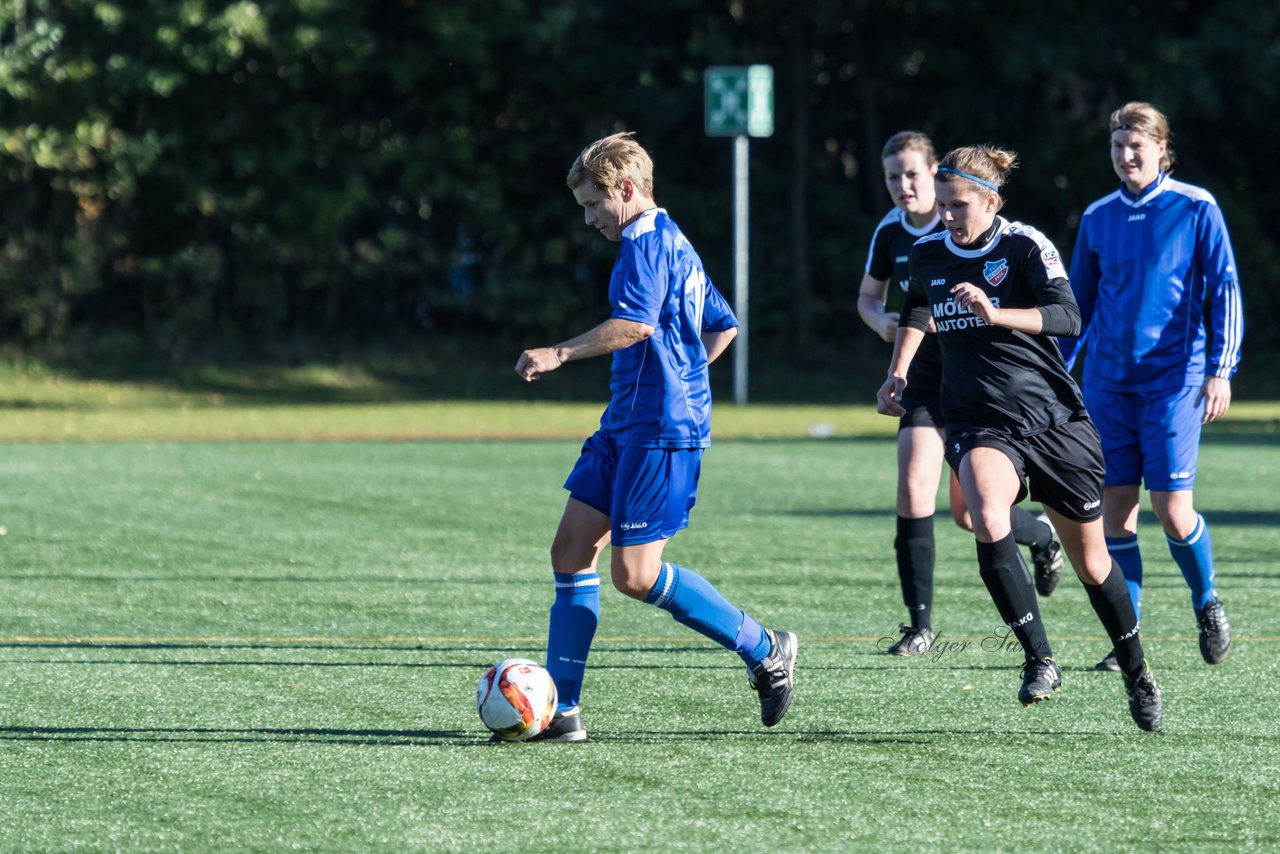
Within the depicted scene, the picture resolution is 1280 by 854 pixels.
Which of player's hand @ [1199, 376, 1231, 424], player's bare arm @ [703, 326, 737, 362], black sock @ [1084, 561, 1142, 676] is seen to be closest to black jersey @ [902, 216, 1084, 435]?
black sock @ [1084, 561, 1142, 676]

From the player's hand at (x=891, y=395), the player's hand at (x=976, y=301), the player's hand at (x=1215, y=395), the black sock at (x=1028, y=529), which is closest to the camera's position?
the player's hand at (x=976, y=301)

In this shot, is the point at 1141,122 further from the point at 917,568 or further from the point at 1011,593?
the point at 1011,593

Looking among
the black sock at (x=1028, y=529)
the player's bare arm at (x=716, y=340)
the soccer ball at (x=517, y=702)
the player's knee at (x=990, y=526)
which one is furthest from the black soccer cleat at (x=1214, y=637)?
the soccer ball at (x=517, y=702)

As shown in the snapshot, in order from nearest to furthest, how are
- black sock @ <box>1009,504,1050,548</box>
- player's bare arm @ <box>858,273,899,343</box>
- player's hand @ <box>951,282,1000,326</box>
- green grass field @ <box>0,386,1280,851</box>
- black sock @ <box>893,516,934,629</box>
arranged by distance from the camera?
green grass field @ <box>0,386,1280,851</box> → player's hand @ <box>951,282,1000,326</box> → black sock @ <box>893,516,934,629</box> → player's bare arm @ <box>858,273,899,343</box> → black sock @ <box>1009,504,1050,548</box>

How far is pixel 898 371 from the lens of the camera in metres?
6.27

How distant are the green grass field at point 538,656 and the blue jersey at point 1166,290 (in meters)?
1.10

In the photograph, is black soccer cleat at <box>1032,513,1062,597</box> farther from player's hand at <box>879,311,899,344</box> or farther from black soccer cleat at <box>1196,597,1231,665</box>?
black soccer cleat at <box>1196,597,1231,665</box>

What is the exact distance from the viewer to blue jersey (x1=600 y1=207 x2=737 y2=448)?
522cm

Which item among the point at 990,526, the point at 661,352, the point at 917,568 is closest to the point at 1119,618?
the point at 990,526

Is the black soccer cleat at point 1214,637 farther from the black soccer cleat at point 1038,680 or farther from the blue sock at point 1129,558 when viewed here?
the black soccer cleat at point 1038,680

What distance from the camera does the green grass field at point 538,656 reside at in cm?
450

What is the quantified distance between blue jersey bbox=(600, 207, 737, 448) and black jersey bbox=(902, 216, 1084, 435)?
803 millimetres

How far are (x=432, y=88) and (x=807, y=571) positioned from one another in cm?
1973

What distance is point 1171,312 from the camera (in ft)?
21.7
